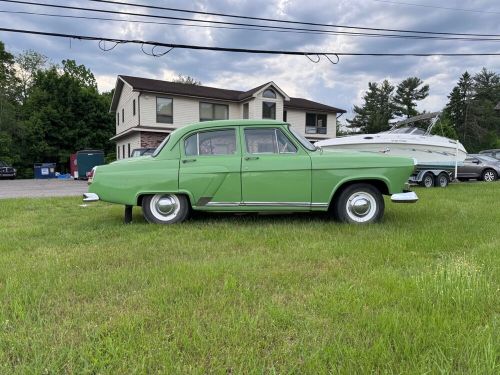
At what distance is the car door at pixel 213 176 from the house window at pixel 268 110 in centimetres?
2294

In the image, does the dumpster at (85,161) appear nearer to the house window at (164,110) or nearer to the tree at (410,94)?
the house window at (164,110)

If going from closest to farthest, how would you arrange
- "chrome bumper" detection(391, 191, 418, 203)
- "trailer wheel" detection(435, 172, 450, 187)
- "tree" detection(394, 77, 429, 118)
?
"chrome bumper" detection(391, 191, 418, 203)
"trailer wheel" detection(435, 172, 450, 187)
"tree" detection(394, 77, 429, 118)

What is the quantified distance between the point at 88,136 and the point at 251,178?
117 ft

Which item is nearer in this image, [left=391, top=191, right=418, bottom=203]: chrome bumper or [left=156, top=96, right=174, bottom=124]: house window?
[left=391, top=191, right=418, bottom=203]: chrome bumper

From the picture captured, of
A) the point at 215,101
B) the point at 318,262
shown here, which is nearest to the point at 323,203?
the point at 318,262

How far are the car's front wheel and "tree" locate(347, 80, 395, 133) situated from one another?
5838 cm

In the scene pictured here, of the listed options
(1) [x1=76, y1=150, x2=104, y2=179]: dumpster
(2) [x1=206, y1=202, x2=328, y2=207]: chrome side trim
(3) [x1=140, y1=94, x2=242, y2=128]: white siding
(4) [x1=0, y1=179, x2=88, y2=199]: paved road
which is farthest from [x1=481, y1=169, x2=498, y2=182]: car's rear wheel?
(1) [x1=76, y1=150, x2=104, y2=179]: dumpster

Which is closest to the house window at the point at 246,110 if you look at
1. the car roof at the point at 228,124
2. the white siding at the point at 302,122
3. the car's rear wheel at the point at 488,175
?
the white siding at the point at 302,122

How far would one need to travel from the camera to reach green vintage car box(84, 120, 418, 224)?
6.24 metres

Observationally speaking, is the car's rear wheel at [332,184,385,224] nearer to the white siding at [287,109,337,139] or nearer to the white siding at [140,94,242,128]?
the white siding at [140,94,242,128]

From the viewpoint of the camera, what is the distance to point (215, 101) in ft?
93.2

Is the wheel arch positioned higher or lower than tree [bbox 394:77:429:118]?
lower

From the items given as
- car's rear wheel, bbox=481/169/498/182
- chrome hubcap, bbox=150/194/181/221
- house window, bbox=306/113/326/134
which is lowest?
chrome hubcap, bbox=150/194/181/221

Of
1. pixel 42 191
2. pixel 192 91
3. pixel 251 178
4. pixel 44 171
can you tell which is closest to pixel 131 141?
pixel 192 91
